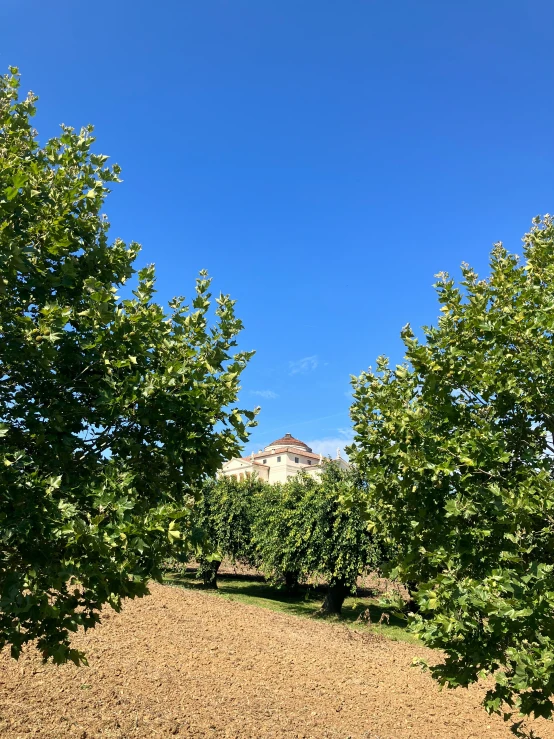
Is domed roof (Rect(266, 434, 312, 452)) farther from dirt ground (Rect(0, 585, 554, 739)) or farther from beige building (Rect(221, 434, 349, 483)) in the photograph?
dirt ground (Rect(0, 585, 554, 739))

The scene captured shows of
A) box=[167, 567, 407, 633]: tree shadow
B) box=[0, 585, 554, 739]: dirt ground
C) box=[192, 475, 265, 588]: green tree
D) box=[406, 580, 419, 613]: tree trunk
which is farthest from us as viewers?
box=[192, 475, 265, 588]: green tree

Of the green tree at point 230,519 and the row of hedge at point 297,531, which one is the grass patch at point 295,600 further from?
the green tree at point 230,519

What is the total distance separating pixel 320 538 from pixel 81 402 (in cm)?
2168

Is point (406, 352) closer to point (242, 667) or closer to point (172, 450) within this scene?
point (172, 450)

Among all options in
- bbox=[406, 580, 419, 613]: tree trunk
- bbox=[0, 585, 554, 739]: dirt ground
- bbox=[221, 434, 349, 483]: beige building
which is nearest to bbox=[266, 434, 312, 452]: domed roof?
bbox=[221, 434, 349, 483]: beige building

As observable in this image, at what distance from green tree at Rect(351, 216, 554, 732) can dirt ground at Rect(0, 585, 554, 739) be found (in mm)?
5480

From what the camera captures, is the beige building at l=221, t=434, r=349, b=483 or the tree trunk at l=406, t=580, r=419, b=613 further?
the beige building at l=221, t=434, r=349, b=483

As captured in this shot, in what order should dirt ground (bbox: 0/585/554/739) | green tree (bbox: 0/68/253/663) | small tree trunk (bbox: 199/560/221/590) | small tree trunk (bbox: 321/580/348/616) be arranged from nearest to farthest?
1. green tree (bbox: 0/68/253/663)
2. dirt ground (bbox: 0/585/554/739)
3. small tree trunk (bbox: 321/580/348/616)
4. small tree trunk (bbox: 199/560/221/590)

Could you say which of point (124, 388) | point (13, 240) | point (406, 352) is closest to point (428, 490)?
point (406, 352)

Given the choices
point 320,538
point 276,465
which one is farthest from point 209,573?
point 276,465

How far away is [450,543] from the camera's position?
5.89m

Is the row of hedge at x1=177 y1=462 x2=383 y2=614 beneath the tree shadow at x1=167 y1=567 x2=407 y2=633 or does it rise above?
above

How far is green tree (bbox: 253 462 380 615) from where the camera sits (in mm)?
23750

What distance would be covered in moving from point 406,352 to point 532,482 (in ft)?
7.09
